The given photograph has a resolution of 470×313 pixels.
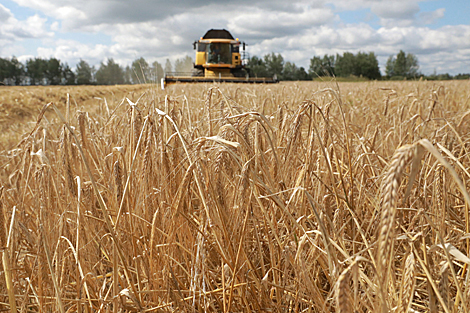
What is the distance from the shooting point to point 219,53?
52.5ft

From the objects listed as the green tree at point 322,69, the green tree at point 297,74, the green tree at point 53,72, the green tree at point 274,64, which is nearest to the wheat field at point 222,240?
the green tree at point 322,69

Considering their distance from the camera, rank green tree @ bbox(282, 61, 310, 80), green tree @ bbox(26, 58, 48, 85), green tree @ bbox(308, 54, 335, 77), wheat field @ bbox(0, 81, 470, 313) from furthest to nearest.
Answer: green tree @ bbox(26, 58, 48, 85), green tree @ bbox(282, 61, 310, 80), green tree @ bbox(308, 54, 335, 77), wheat field @ bbox(0, 81, 470, 313)

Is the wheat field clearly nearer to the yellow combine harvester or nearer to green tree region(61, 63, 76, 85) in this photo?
the yellow combine harvester

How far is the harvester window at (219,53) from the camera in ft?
52.0

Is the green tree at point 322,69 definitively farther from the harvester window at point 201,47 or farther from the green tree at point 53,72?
the green tree at point 53,72

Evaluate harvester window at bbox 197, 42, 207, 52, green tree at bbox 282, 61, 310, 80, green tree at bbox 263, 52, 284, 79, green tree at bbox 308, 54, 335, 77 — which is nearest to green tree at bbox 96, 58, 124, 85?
green tree at bbox 263, 52, 284, 79

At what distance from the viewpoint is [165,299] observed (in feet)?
3.46

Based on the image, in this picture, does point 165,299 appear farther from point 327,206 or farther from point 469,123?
point 469,123

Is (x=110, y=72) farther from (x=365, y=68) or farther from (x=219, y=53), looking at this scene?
(x=219, y=53)

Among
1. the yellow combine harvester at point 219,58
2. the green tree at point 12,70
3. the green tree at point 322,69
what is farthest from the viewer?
the green tree at point 12,70

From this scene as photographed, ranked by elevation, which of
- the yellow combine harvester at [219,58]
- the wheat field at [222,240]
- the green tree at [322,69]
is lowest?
the wheat field at [222,240]

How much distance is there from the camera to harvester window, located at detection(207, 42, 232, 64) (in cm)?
1586

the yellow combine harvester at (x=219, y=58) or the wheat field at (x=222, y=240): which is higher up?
the yellow combine harvester at (x=219, y=58)

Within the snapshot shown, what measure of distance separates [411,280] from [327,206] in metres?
0.57
